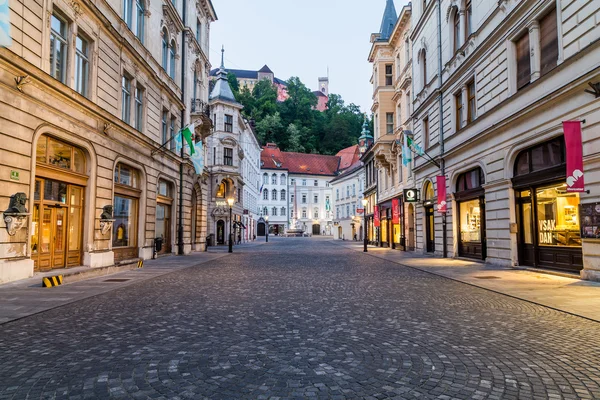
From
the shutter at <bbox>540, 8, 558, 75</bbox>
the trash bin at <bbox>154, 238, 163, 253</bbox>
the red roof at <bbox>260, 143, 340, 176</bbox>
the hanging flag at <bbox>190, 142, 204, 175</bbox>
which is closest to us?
the shutter at <bbox>540, 8, 558, 75</bbox>

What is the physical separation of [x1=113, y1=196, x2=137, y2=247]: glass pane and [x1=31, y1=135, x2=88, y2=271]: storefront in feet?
9.51

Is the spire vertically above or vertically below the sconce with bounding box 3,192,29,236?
above

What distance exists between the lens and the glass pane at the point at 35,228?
1191 cm

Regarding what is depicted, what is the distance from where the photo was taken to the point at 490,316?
23.8 ft

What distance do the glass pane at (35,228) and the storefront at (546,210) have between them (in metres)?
15.3

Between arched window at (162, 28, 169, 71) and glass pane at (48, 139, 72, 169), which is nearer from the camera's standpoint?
glass pane at (48, 139, 72, 169)

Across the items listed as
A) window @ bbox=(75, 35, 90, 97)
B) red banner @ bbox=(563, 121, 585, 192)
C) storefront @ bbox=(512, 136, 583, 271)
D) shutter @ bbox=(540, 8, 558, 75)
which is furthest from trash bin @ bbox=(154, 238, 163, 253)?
shutter @ bbox=(540, 8, 558, 75)

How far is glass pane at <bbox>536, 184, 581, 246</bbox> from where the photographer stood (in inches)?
491

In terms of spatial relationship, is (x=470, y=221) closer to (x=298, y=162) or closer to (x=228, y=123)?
(x=228, y=123)

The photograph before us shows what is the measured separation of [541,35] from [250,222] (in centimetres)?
5336

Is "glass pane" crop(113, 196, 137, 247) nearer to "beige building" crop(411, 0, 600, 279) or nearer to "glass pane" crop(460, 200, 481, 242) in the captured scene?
"beige building" crop(411, 0, 600, 279)

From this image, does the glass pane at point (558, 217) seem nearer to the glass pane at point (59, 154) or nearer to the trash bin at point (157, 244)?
the glass pane at point (59, 154)

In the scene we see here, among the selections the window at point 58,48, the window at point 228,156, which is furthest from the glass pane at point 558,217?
the window at point 228,156

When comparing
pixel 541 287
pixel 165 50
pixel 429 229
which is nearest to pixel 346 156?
pixel 429 229
